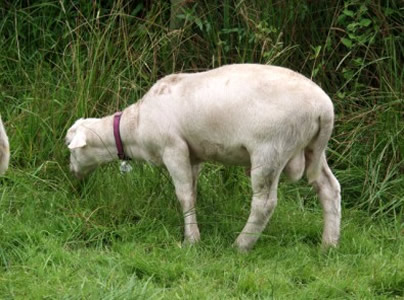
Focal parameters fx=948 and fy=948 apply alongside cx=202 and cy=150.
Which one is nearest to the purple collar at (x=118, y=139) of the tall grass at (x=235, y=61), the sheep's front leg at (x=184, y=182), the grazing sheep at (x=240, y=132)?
the grazing sheep at (x=240, y=132)

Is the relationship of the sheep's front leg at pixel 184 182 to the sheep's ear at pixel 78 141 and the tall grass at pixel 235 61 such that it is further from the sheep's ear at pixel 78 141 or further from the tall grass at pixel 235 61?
the tall grass at pixel 235 61

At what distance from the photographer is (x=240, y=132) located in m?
5.88

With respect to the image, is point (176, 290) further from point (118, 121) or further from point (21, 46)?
point (21, 46)

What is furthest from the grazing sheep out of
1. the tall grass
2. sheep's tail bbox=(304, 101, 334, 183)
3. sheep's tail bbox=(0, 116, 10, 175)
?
sheep's tail bbox=(0, 116, 10, 175)

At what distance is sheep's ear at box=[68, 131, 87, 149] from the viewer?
6.61 metres

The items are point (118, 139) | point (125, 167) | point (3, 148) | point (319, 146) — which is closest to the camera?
point (3, 148)

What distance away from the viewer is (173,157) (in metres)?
6.24

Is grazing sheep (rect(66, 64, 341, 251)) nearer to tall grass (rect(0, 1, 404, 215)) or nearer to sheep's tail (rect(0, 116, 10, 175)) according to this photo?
tall grass (rect(0, 1, 404, 215))

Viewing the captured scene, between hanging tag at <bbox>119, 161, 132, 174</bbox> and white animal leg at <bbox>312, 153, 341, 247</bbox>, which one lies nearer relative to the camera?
white animal leg at <bbox>312, 153, 341, 247</bbox>

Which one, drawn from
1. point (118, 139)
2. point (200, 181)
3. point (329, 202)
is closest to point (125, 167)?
point (118, 139)

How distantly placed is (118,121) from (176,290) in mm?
1688

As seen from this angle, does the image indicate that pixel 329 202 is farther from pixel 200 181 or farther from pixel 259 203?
pixel 200 181

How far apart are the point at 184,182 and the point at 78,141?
88 centimetres

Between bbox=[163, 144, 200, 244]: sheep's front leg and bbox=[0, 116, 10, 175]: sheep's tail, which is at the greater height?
bbox=[0, 116, 10, 175]: sheep's tail
